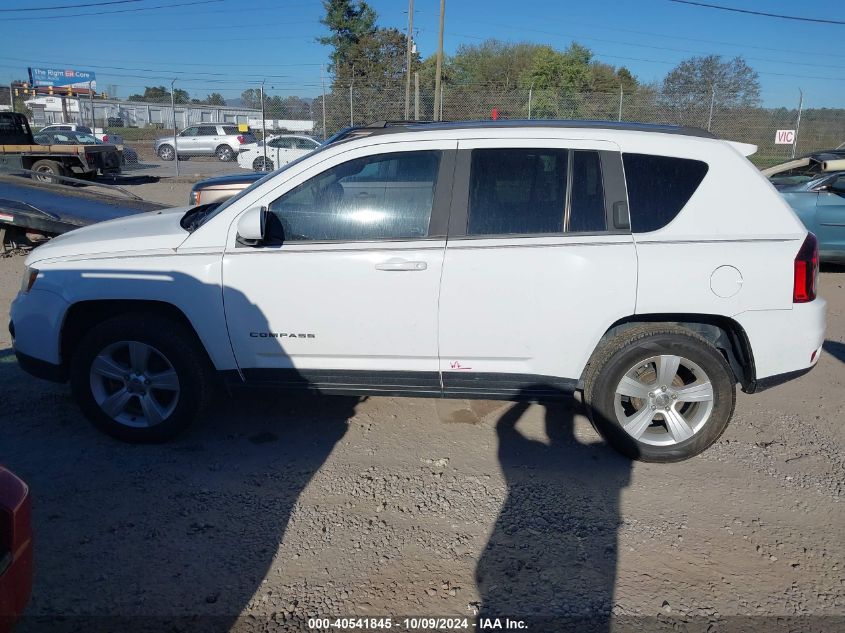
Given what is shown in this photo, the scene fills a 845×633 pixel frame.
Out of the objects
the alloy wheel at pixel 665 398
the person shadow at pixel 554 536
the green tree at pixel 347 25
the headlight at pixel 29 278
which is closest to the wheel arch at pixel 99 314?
the headlight at pixel 29 278

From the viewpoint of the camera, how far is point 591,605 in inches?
106

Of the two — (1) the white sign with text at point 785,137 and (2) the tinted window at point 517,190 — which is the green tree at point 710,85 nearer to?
(1) the white sign with text at point 785,137

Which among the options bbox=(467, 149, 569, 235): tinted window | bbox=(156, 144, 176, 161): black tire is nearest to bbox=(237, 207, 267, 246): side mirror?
bbox=(467, 149, 569, 235): tinted window

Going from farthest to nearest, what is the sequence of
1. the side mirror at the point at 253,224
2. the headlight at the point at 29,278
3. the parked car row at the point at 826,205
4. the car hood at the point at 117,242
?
the parked car row at the point at 826,205 < the headlight at the point at 29,278 < the car hood at the point at 117,242 < the side mirror at the point at 253,224

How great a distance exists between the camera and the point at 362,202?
145 inches

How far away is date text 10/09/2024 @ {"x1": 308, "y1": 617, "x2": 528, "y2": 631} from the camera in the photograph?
8.46 ft

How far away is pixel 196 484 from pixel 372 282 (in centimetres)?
148

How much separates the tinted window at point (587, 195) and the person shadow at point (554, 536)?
1.03 m

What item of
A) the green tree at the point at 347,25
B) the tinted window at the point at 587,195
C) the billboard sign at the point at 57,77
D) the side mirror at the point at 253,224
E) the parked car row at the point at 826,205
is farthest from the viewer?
the billboard sign at the point at 57,77

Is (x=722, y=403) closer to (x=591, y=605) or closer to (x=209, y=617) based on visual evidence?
(x=591, y=605)

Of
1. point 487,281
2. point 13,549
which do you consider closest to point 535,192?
point 487,281

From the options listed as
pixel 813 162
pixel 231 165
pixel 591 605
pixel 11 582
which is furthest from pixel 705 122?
pixel 11 582

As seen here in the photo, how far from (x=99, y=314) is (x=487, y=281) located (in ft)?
7.75

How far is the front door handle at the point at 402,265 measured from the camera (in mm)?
3539
